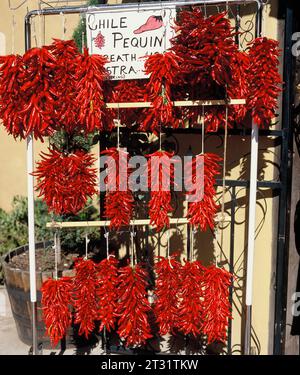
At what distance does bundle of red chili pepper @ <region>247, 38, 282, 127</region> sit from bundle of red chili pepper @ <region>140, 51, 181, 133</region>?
0.43 metres

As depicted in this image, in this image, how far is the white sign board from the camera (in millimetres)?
3049

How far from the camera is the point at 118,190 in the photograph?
3158mm

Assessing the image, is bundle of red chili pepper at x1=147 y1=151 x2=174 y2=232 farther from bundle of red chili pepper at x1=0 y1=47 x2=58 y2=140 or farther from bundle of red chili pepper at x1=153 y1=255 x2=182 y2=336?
Answer: bundle of red chili pepper at x1=0 y1=47 x2=58 y2=140

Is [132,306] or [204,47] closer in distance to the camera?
[204,47]

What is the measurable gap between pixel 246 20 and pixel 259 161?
3.18 ft

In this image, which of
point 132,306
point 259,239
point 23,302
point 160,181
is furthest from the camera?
point 23,302

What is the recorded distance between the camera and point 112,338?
4.23m

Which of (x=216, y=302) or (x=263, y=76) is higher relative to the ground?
(x=263, y=76)

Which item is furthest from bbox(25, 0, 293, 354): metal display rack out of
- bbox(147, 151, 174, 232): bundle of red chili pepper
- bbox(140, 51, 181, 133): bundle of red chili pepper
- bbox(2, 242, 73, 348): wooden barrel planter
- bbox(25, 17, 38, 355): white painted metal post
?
bbox(2, 242, 73, 348): wooden barrel planter

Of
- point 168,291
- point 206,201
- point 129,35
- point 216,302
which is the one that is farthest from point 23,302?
point 129,35

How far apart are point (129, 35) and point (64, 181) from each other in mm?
953

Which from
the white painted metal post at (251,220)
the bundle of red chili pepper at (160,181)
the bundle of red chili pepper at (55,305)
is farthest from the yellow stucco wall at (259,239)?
the bundle of red chili pepper at (55,305)

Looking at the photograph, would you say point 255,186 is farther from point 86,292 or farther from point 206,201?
point 86,292

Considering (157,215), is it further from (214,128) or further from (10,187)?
(10,187)
